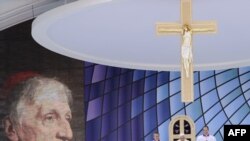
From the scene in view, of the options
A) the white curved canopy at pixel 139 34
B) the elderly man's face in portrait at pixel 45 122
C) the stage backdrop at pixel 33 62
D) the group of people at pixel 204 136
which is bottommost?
the group of people at pixel 204 136

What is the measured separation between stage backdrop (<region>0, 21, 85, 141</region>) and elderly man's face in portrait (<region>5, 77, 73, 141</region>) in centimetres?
25

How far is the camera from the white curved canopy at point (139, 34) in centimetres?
988

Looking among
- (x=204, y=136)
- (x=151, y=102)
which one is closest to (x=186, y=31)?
(x=204, y=136)

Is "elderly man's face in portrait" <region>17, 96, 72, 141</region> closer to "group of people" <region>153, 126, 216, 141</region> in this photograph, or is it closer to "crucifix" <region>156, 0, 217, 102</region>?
"group of people" <region>153, 126, 216, 141</region>

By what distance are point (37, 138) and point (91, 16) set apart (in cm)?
363

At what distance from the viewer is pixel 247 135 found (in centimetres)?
1310

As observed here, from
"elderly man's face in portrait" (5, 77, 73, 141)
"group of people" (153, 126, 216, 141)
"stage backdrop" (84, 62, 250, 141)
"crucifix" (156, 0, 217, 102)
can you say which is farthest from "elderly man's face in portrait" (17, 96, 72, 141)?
"crucifix" (156, 0, 217, 102)

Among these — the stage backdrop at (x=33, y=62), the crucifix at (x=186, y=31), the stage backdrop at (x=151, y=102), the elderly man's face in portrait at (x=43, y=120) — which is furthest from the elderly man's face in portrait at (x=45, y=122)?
the crucifix at (x=186, y=31)

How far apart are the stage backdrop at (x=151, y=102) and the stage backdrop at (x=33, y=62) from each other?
18 centimetres

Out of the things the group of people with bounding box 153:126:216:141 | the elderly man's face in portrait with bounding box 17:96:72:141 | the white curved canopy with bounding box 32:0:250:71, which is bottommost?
the group of people with bounding box 153:126:216:141

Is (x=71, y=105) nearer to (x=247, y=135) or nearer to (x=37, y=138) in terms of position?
(x=37, y=138)

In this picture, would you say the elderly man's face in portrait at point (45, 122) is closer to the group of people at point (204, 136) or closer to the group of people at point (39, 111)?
the group of people at point (39, 111)

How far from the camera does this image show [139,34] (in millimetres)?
11023

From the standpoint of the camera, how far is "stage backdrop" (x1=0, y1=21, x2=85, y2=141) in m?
13.1
